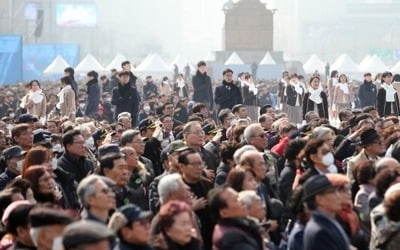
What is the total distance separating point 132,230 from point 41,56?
49714mm

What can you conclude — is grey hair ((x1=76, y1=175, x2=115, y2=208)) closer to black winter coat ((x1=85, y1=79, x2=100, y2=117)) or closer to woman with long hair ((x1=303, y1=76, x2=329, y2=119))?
woman with long hair ((x1=303, y1=76, x2=329, y2=119))

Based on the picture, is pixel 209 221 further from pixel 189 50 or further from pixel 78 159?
pixel 189 50

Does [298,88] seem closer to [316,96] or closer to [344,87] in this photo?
[344,87]

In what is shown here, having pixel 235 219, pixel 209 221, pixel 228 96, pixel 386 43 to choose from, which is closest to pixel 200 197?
pixel 209 221

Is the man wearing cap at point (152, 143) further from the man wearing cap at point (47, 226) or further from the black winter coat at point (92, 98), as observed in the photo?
the black winter coat at point (92, 98)

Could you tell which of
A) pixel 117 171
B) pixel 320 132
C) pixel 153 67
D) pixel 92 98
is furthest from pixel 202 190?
pixel 153 67

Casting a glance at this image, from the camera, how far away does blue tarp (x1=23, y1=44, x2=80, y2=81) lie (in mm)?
55747

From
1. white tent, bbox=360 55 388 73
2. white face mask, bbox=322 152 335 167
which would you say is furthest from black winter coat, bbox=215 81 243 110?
white tent, bbox=360 55 388 73

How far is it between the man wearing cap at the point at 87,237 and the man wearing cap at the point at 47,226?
82cm

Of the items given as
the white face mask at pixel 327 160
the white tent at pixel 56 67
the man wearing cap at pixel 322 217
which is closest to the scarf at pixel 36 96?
the white face mask at pixel 327 160

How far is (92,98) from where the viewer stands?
28844 millimetres

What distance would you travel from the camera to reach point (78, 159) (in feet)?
47.1

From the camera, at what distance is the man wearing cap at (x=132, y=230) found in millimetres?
9109

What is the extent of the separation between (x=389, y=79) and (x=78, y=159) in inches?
544
